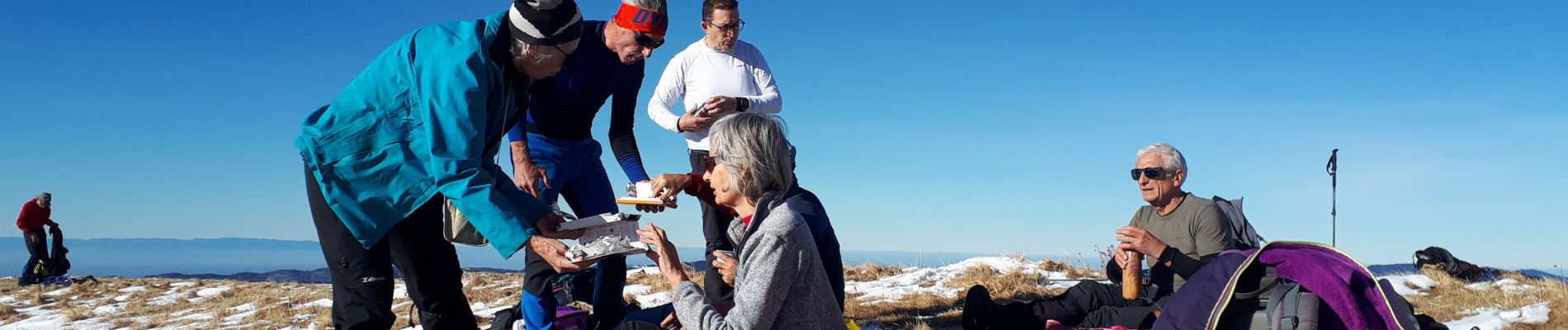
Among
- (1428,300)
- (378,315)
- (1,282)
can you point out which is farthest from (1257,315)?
(1,282)

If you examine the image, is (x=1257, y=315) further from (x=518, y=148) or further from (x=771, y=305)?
(x=518, y=148)

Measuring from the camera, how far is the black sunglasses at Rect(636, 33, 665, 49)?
13.3 feet

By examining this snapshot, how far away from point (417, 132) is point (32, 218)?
1978 cm

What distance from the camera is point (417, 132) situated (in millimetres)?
3160

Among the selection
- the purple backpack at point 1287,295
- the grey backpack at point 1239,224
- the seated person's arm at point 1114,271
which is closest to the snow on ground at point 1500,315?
the grey backpack at point 1239,224

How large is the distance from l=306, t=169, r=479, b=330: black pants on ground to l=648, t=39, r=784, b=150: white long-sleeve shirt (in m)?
1.93

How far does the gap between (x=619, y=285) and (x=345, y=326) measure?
172cm

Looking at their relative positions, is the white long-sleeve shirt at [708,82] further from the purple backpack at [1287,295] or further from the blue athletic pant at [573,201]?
the purple backpack at [1287,295]

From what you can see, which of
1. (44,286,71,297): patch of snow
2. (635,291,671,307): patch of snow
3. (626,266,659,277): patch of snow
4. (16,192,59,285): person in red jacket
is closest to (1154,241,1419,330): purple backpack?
(635,291,671,307): patch of snow

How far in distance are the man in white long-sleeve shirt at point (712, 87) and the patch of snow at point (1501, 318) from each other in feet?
15.8

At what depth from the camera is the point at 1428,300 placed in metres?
7.71

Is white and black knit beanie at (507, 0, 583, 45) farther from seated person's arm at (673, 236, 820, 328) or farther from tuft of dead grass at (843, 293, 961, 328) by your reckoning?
tuft of dead grass at (843, 293, 961, 328)

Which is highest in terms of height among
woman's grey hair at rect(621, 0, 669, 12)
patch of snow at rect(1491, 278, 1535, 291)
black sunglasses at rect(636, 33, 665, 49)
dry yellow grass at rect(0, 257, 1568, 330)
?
woman's grey hair at rect(621, 0, 669, 12)

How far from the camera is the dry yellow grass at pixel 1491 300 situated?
21.6 ft
